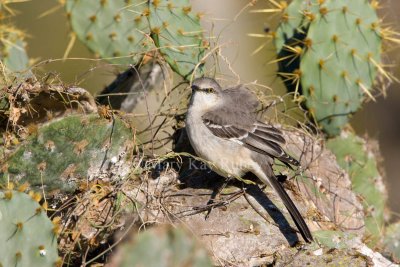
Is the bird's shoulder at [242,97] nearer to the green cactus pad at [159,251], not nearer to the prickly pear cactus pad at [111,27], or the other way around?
the prickly pear cactus pad at [111,27]

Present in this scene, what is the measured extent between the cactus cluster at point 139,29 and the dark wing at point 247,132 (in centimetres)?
46

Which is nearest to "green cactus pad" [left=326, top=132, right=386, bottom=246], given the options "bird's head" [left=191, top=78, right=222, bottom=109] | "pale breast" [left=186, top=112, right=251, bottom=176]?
"pale breast" [left=186, top=112, right=251, bottom=176]

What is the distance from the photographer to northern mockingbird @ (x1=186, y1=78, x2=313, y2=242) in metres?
4.76

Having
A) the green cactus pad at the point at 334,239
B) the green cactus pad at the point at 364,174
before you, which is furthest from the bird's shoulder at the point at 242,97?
the green cactus pad at the point at 334,239

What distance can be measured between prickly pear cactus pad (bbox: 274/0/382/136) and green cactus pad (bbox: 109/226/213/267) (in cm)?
318

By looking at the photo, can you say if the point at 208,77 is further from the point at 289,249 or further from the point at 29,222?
the point at 29,222

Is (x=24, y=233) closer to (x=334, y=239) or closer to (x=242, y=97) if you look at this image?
(x=334, y=239)

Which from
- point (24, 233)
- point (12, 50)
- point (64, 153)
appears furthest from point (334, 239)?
point (12, 50)

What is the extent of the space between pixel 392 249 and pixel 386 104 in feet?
18.1

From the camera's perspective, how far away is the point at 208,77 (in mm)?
5082

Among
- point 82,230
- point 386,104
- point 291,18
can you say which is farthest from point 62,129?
point 386,104

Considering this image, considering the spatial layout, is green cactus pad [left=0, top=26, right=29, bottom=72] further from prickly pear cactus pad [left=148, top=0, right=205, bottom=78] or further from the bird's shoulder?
the bird's shoulder

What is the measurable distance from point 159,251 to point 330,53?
11.0 ft

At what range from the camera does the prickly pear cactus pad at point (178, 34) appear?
4953 mm
